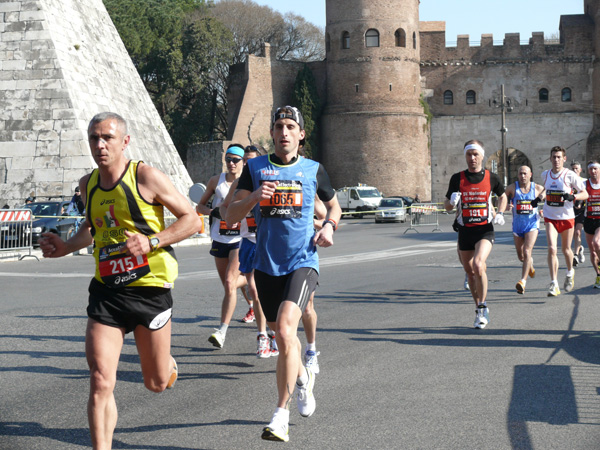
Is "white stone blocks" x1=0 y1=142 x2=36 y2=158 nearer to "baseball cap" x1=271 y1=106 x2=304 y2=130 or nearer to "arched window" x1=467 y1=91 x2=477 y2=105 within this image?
"baseball cap" x1=271 y1=106 x2=304 y2=130

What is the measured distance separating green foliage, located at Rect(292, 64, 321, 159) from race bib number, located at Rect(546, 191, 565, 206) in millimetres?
47667

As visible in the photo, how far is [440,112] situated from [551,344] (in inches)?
2260

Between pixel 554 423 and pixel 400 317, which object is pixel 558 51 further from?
pixel 554 423

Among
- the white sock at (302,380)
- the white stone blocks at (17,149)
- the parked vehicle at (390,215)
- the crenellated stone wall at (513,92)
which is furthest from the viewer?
the crenellated stone wall at (513,92)

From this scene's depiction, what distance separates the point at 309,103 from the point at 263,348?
53.8 metres

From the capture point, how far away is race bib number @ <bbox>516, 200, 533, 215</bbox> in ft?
39.4

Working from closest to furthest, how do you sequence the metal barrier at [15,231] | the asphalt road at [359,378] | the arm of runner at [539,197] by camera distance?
the asphalt road at [359,378] < the arm of runner at [539,197] < the metal barrier at [15,231]

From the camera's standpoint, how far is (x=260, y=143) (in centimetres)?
5956

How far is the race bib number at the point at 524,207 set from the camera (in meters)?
12.0

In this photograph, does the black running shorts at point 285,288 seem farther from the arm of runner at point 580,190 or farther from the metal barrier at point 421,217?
the metal barrier at point 421,217

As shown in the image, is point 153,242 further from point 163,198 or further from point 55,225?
point 55,225

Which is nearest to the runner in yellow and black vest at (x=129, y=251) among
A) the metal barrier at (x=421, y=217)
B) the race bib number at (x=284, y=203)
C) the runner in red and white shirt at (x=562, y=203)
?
the race bib number at (x=284, y=203)

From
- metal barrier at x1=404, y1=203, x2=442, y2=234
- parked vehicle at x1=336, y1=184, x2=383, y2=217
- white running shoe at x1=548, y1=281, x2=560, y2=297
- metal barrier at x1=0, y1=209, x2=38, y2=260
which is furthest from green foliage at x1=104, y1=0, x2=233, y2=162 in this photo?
white running shoe at x1=548, y1=281, x2=560, y2=297

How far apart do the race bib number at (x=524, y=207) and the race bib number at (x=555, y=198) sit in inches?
10.7
